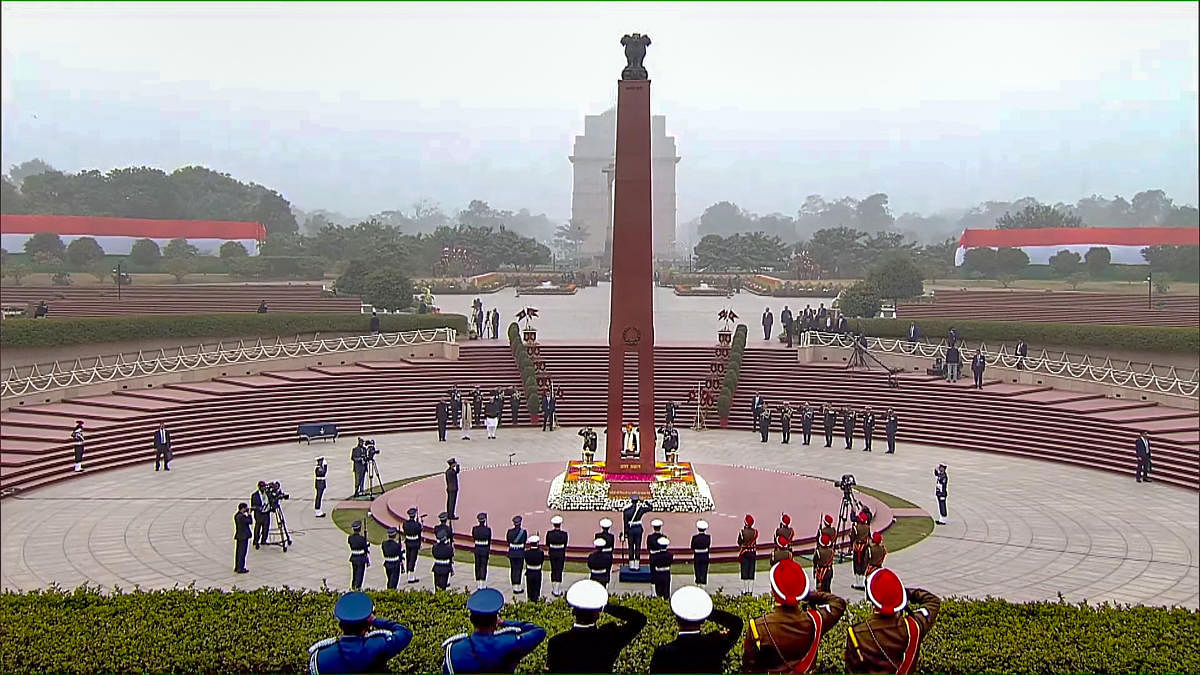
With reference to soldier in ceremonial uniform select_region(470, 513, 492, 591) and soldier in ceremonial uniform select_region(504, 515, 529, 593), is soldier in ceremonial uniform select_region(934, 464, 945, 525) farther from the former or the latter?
soldier in ceremonial uniform select_region(470, 513, 492, 591)

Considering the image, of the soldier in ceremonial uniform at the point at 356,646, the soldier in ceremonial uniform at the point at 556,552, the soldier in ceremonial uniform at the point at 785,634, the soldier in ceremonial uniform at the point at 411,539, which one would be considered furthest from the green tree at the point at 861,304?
the soldier in ceremonial uniform at the point at 356,646

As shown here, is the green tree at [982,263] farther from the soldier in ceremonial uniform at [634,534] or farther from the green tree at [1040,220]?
the soldier in ceremonial uniform at [634,534]

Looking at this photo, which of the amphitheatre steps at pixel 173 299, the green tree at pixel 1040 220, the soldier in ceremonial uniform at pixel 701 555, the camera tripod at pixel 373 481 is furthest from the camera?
the green tree at pixel 1040 220

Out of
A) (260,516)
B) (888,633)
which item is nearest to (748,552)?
(260,516)

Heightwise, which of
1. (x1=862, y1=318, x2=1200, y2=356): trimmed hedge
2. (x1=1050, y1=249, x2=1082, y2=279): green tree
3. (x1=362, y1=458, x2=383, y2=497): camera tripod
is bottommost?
(x1=362, y1=458, x2=383, y2=497): camera tripod

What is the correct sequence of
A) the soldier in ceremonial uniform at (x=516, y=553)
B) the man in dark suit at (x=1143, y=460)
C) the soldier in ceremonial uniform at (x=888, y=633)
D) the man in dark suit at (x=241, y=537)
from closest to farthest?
the soldier in ceremonial uniform at (x=888, y=633) < the soldier in ceremonial uniform at (x=516, y=553) < the man in dark suit at (x=241, y=537) < the man in dark suit at (x=1143, y=460)

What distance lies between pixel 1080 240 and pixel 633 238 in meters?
46.6

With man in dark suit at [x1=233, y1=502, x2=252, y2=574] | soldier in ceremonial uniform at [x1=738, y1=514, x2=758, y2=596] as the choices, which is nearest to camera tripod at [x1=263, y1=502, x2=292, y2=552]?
man in dark suit at [x1=233, y1=502, x2=252, y2=574]

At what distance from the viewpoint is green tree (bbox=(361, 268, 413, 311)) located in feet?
132

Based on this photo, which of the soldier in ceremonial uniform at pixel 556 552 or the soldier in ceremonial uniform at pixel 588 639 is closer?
the soldier in ceremonial uniform at pixel 588 639

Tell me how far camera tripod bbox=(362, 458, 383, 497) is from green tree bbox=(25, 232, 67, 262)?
37033mm

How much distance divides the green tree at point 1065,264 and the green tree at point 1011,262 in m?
1.65

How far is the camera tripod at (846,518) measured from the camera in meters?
14.7

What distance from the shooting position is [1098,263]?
50.6m
